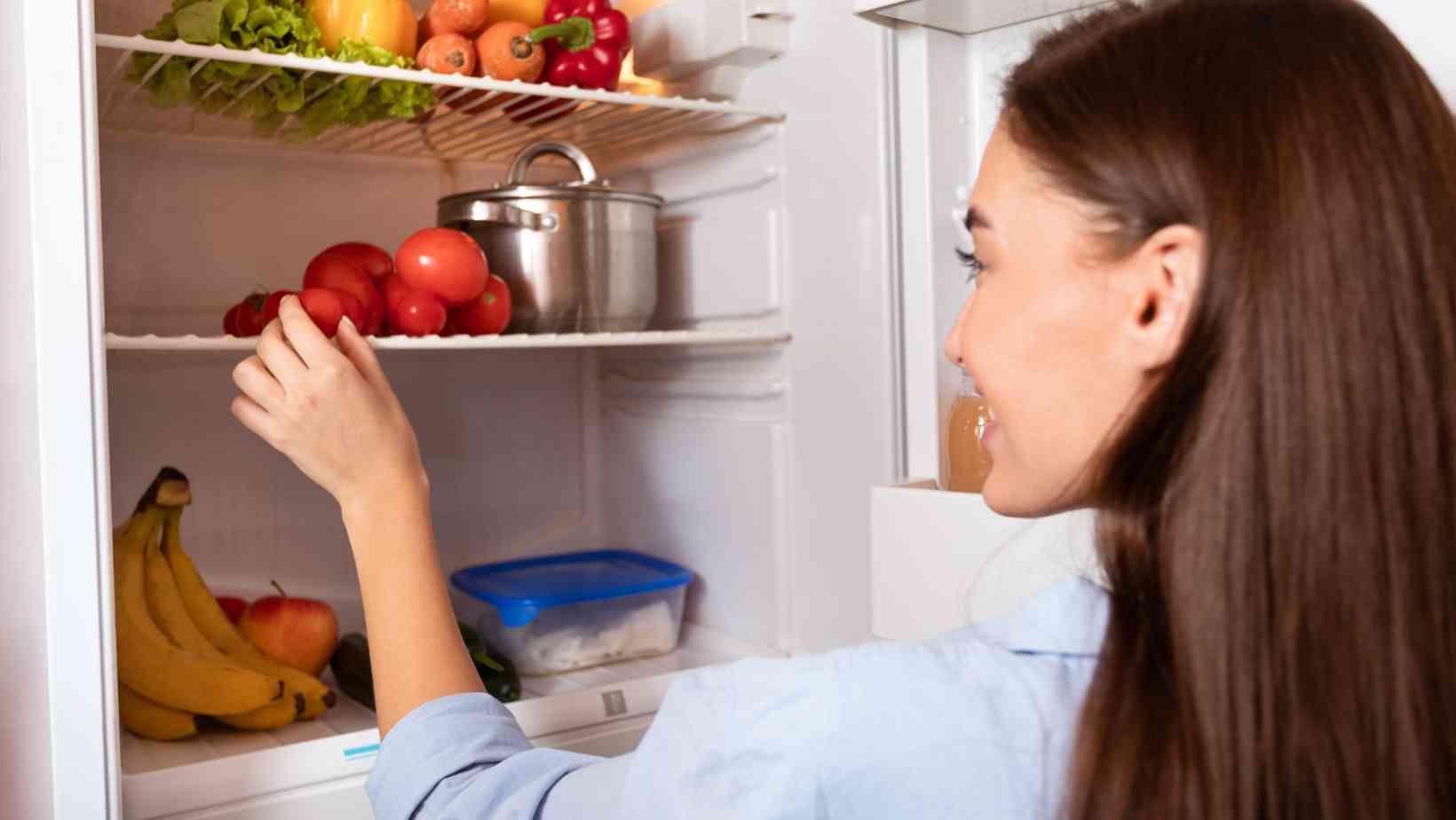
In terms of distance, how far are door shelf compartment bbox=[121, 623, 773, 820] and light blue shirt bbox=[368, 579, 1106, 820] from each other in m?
0.42

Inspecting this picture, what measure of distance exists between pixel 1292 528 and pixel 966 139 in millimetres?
865

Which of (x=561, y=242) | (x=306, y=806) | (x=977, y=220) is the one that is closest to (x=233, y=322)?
(x=561, y=242)

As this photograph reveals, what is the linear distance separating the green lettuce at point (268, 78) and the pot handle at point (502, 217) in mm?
119

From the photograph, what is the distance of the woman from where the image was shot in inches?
22.2

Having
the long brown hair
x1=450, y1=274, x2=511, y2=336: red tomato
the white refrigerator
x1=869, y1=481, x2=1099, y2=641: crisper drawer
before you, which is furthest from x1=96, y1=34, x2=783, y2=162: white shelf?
the long brown hair

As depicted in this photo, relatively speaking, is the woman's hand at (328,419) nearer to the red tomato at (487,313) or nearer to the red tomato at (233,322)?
the red tomato at (233,322)

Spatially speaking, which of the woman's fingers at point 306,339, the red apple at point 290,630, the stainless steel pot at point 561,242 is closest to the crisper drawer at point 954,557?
the stainless steel pot at point 561,242

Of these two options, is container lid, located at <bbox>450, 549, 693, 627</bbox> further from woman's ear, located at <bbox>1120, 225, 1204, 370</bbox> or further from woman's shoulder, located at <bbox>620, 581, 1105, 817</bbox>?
woman's ear, located at <bbox>1120, 225, 1204, 370</bbox>

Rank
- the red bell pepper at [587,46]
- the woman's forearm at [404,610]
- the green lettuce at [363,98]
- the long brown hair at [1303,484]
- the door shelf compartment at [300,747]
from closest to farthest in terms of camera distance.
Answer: the long brown hair at [1303,484] → the woman's forearm at [404,610] → the door shelf compartment at [300,747] → the green lettuce at [363,98] → the red bell pepper at [587,46]

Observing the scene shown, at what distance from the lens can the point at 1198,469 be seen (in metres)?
0.58

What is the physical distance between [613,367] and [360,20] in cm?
74

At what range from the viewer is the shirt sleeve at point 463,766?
2.59 ft

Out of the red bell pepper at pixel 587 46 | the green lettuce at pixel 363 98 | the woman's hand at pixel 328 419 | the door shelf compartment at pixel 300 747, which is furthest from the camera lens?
the red bell pepper at pixel 587 46

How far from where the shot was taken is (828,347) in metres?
1.49
